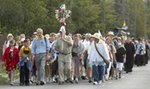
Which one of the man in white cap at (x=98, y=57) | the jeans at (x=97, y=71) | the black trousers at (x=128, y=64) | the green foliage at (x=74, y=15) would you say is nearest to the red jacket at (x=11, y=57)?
the man in white cap at (x=98, y=57)

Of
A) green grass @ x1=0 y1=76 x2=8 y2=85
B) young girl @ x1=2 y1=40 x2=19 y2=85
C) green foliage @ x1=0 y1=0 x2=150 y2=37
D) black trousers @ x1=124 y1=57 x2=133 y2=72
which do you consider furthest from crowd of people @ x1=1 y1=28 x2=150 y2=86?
green foliage @ x1=0 y1=0 x2=150 y2=37

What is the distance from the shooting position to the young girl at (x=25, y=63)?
808 inches

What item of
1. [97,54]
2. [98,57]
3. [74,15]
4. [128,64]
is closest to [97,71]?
[98,57]

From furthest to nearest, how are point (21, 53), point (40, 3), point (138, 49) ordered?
1. point (40, 3)
2. point (138, 49)
3. point (21, 53)

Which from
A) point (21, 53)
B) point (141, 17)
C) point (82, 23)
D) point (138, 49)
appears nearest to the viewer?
point (21, 53)

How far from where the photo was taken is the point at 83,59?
73.8ft

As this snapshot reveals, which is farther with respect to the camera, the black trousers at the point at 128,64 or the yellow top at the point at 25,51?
the black trousers at the point at 128,64

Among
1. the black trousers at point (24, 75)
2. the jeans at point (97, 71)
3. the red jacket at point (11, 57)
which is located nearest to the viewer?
the black trousers at point (24, 75)

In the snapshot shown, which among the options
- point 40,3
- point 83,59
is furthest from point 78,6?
point 83,59

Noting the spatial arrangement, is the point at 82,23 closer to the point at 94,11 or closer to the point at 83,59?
the point at 94,11

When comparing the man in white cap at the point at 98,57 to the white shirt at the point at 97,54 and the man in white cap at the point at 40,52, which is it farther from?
the man in white cap at the point at 40,52

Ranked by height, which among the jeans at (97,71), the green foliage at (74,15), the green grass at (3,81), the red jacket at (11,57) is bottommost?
the green grass at (3,81)

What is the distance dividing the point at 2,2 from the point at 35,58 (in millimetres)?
18972

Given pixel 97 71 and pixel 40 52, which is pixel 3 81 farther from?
pixel 97 71
